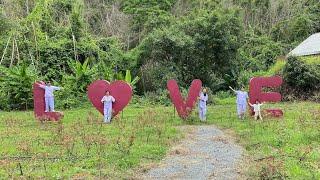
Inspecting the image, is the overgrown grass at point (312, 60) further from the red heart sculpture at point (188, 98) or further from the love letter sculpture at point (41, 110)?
the love letter sculpture at point (41, 110)

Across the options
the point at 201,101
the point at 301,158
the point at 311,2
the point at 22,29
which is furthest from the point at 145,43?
the point at 311,2

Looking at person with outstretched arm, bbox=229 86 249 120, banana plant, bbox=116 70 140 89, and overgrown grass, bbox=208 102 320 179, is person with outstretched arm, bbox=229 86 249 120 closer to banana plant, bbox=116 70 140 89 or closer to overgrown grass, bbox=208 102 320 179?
overgrown grass, bbox=208 102 320 179

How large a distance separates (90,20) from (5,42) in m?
14.8

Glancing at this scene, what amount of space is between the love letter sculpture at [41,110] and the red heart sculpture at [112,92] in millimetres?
1466

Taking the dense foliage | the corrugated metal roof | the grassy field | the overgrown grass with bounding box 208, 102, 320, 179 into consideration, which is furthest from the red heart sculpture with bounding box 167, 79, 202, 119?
the corrugated metal roof

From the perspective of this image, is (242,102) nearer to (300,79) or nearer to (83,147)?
(83,147)

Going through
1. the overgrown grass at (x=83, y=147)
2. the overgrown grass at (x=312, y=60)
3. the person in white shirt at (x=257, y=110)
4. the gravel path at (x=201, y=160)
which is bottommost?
the gravel path at (x=201, y=160)

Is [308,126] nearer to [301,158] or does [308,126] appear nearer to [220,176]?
[301,158]

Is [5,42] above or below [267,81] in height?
above

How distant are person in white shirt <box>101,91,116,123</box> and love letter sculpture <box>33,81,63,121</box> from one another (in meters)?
1.79

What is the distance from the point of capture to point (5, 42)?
27.5 m

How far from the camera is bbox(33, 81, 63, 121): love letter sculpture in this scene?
18.0 metres

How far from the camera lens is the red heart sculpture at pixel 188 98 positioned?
1800cm

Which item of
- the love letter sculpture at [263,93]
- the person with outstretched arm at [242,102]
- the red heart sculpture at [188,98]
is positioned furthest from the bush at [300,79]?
the red heart sculpture at [188,98]
